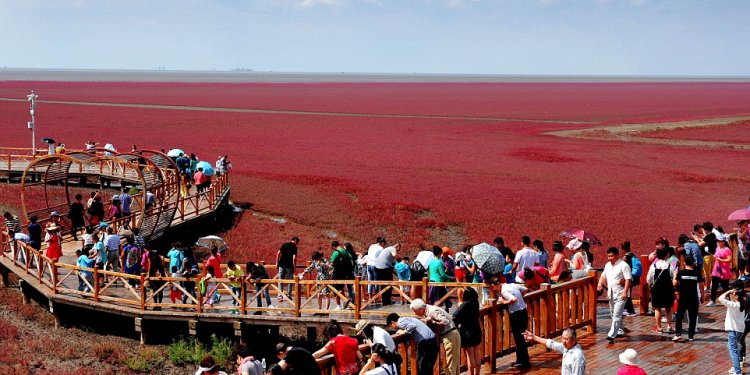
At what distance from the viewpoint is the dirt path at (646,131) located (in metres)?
63.7

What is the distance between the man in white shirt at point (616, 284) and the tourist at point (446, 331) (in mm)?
3363

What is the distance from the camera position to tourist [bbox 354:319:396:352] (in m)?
8.95

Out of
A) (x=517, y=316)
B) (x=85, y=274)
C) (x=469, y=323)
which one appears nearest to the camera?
(x=469, y=323)

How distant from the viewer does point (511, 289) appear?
1121 cm

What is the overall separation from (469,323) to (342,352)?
81.2 inches

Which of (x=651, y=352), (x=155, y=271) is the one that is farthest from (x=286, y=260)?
(x=651, y=352)

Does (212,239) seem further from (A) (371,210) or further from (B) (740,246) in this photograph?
(B) (740,246)

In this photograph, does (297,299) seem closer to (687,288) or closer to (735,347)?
(687,288)

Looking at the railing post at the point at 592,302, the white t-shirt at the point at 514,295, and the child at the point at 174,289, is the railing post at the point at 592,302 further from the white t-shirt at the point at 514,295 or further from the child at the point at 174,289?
the child at the point at 174,289

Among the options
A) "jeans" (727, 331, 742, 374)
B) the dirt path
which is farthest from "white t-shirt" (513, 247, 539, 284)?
the dirt path

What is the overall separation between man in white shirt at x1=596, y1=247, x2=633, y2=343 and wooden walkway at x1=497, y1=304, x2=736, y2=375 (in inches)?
13.6

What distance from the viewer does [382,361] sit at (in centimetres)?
859

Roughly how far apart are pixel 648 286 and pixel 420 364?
6.41 meters

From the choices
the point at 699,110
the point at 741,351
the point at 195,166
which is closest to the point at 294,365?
the point at 741,351
